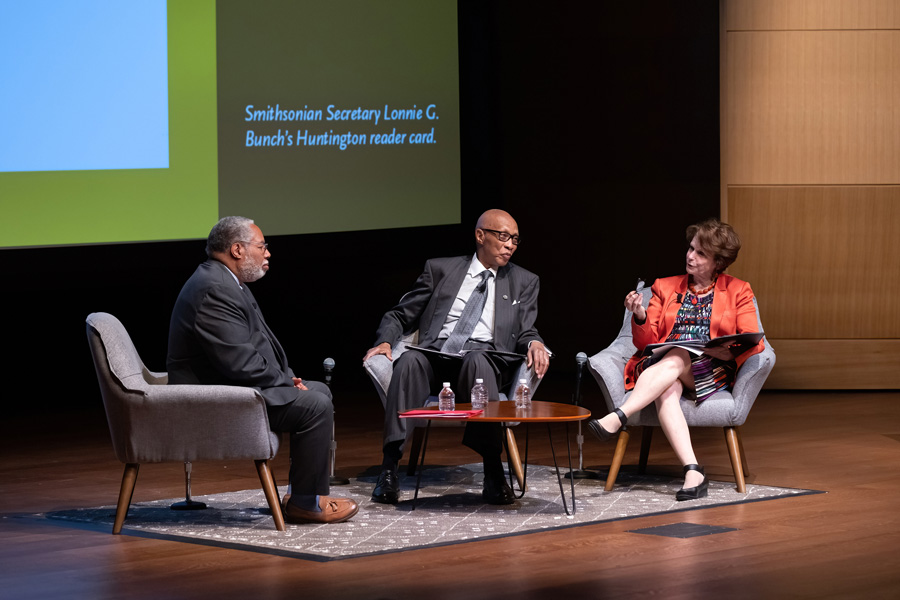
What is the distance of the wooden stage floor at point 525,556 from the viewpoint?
399 cm

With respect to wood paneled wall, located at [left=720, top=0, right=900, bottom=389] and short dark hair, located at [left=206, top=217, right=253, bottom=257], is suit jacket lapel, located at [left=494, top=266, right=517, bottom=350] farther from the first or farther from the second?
wood paneled wall, located at [left=720, top=0, right=900, bottom=389]

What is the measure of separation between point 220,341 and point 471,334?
4.31 ft

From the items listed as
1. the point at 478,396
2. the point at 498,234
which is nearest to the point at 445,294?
the point at 498,234

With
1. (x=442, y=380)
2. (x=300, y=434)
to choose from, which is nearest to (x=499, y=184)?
(x=442, y=380)

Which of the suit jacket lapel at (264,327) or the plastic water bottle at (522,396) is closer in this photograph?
the suit jacket lapel at (264,327)

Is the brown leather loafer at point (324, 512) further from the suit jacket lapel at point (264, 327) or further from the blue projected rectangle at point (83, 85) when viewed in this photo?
the blue projected rectangle at point (83, 85)

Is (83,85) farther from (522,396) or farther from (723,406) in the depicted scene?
(723,406)

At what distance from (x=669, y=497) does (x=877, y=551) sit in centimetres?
114

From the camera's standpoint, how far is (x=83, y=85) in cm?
688

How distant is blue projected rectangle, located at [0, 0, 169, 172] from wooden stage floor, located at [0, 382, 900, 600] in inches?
60.6

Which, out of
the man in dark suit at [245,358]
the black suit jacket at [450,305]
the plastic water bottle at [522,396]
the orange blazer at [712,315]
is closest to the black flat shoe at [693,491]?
the orange blazer at [712,315]

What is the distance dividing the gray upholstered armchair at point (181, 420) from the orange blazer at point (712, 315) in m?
1.74

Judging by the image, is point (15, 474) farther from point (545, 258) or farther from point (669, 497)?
point (545, 258)

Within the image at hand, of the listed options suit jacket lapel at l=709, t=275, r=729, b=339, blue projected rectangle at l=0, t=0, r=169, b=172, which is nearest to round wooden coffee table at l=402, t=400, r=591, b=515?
suit jacket lapel at l=709, t=275, r=729, b=339
